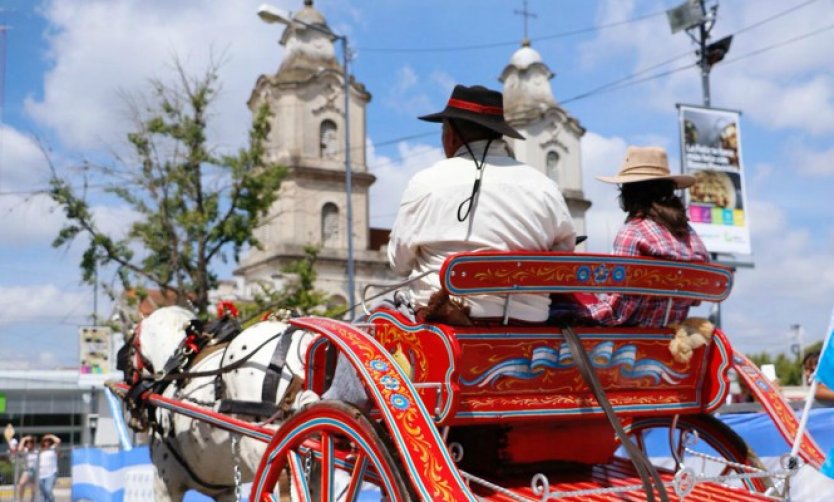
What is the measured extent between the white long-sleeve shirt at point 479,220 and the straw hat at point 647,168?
0.44 metres

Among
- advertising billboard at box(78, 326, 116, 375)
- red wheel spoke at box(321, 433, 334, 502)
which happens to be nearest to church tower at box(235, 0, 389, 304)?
advertising billboard at box(78, 326, 116, 375)

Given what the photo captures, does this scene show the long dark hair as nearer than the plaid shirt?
No

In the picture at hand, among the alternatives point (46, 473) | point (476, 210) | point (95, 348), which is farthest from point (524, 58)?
point (476, 210)

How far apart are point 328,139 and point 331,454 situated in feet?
134

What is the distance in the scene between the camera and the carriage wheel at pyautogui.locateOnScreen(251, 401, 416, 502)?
10.5 feet

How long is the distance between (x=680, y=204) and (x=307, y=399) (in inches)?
84.2

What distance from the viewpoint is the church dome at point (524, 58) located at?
53.0m

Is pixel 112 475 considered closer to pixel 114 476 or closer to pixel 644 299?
pixel 114 476

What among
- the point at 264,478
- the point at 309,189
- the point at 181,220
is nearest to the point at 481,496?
the point at 264,478

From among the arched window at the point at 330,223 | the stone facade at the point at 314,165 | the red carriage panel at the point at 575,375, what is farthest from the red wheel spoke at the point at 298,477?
the arched window at the point at 330,223

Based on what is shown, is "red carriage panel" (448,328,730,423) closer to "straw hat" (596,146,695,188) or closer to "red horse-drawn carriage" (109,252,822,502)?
"red horse-drawn carriage" (109,252,822,502)

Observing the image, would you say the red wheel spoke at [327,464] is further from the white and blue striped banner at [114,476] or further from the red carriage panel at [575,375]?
the white and blue striped banner at [114,476]

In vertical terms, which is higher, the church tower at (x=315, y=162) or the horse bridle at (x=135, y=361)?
the church tower at (x=315, y=162)

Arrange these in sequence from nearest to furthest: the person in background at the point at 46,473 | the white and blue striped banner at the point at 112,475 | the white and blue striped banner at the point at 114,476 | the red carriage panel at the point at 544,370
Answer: the red carriage panel at the point at 544,370
the white and blue striped banner at the point at 114,476
the white and blue striped banner at the point at 112,475
the person in background at the point at 46,473
